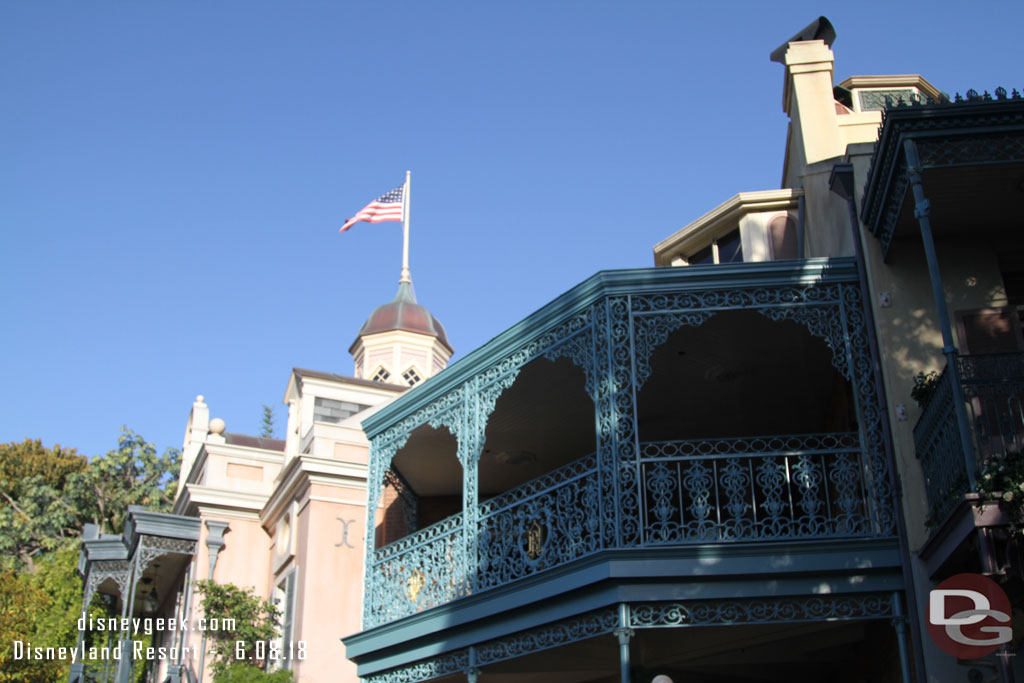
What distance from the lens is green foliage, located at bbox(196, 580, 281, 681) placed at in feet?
63.0

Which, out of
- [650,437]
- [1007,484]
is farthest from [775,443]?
[1007,484]

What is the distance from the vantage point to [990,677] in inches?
338

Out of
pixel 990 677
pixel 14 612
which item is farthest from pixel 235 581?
pixel 990 677

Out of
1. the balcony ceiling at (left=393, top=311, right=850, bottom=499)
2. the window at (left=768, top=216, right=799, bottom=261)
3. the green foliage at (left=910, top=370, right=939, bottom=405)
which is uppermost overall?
the window at (left=768, top=216, right=799, bottom=261)

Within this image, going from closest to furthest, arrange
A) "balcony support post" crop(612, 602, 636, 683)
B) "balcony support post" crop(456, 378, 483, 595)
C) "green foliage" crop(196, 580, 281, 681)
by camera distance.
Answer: "balcony support post" crop(612, 602, 636, 683) → "balcony support post" crop(456, 378, 483, 595) → "green foliage" crop(196, 580, 281, 681)

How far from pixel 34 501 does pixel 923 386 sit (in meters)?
33.1

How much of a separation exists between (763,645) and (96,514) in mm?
28845

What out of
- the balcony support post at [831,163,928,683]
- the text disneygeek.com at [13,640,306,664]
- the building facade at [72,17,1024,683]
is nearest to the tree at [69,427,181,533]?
the text disneygeek.com at [13,640,306,664]

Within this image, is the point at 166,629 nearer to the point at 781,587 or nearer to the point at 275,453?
the point at 275,453

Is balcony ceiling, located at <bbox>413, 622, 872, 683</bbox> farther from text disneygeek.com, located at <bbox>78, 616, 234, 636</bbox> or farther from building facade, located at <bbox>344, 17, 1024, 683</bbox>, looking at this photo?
text disneygeek.com, located at <bbox>78, 616, 234, 636</bbox>

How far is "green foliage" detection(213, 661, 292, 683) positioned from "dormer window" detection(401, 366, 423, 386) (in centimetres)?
1370

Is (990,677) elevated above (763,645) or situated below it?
below

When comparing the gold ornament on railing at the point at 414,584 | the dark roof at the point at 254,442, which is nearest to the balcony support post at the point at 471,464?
the gold ornament on railing at the point at 414,584

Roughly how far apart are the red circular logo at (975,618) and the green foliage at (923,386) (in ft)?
8.13
